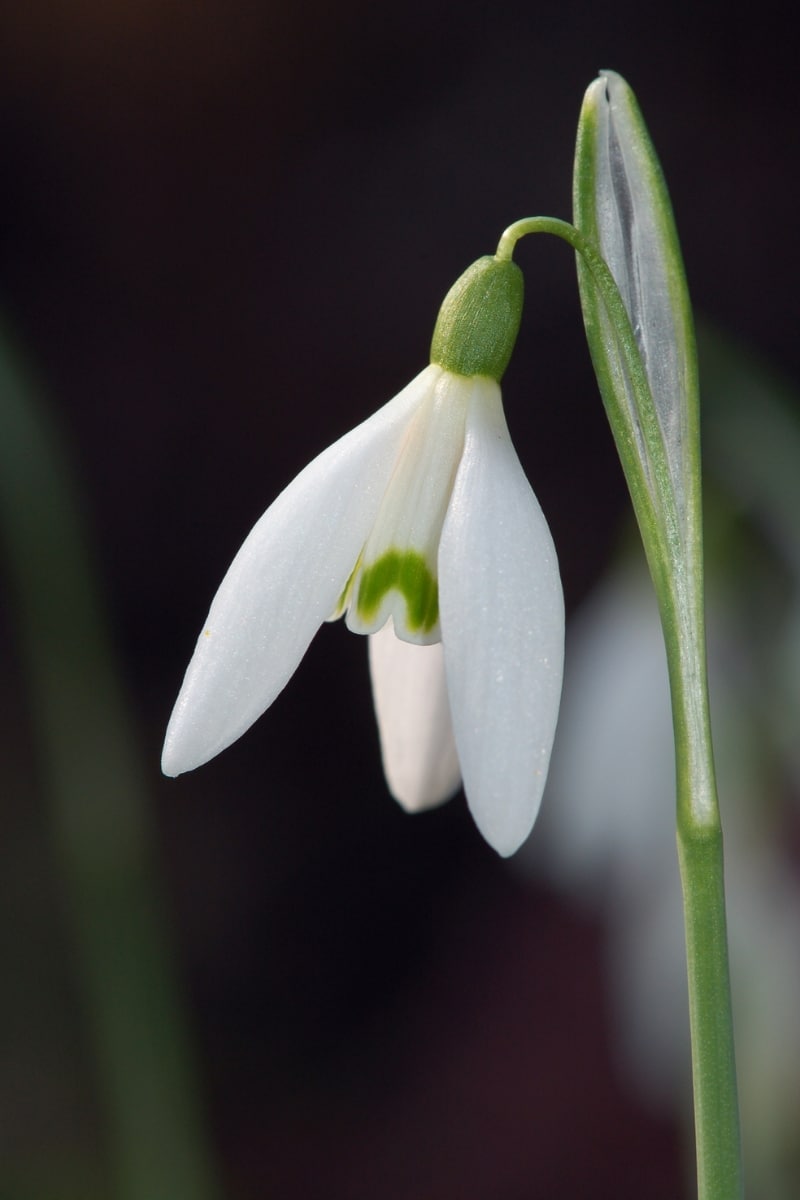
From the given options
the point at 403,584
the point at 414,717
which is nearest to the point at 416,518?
the point at 403,584

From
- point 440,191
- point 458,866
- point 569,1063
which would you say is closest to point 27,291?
point 440,191

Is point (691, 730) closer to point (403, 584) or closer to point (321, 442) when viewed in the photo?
point (403, 584)

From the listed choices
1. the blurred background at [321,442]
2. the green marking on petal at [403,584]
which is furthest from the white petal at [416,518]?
the blurred background at [321,442]

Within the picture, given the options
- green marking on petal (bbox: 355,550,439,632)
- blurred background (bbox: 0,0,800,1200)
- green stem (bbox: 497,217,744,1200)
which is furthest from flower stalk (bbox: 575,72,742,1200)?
blurred background (bbox: 0,0,800,1200)

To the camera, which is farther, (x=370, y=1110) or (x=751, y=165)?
(x=751, y=165)

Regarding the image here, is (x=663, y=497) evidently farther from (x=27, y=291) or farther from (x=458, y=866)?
(x=27, y=291)
